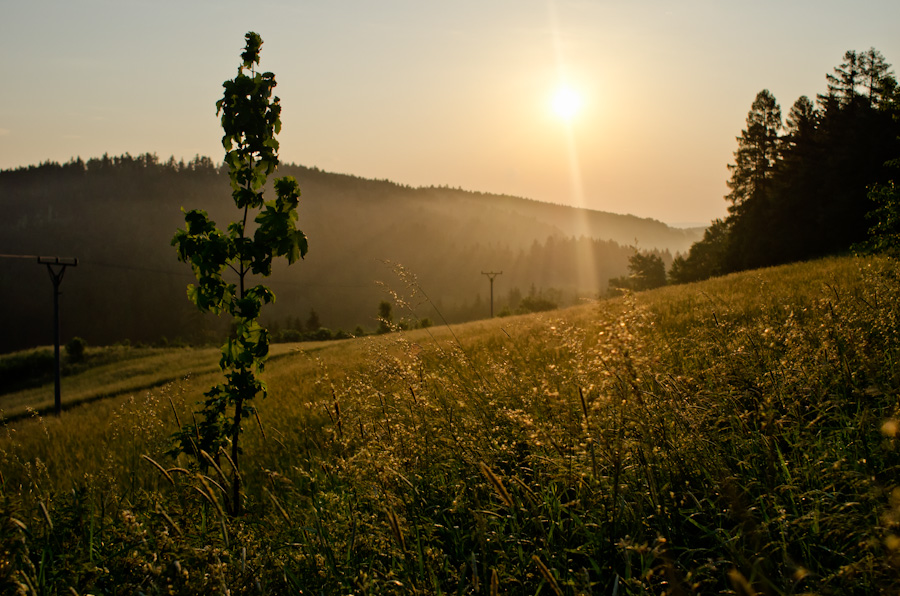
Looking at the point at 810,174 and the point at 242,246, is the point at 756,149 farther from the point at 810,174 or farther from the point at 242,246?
the point at 242,246

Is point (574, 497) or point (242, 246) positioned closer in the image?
Answer: point (574, 497)

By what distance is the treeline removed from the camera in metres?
38.0

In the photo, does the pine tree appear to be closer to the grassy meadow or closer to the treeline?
the treeline

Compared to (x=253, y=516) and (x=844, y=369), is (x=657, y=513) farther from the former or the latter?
(x=253, y=516)

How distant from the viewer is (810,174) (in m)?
41.5

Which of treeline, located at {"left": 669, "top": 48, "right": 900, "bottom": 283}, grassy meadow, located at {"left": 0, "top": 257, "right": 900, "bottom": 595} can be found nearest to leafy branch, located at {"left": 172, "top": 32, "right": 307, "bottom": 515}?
grassy meadow, located at {"left": 0, "top": 257, "right": 900, "bottom": 595}

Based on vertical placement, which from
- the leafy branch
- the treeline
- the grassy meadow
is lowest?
the grassy meadow

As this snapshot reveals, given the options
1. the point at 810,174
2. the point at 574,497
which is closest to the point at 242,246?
the point at 574,497

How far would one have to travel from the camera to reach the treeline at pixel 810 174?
38.0 meters

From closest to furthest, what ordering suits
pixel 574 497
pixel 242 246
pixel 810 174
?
pixel 574 497 < pixel 242 246 < pixel 810 174

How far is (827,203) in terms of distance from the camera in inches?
1582

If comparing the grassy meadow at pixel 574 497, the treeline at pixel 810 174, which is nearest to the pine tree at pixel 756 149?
the treeline at pixel 810 174

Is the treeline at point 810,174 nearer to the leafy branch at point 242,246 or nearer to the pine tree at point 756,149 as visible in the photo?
the pine tree at point 756,149

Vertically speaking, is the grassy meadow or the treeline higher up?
the treeline
